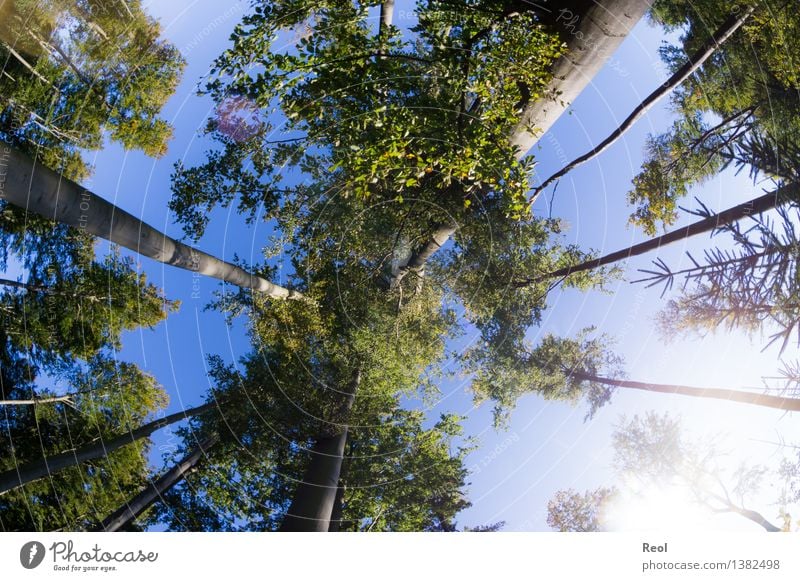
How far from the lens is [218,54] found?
4578mm

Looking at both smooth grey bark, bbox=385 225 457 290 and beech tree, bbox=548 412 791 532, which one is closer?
beech tree, bbox=548 412 791 532

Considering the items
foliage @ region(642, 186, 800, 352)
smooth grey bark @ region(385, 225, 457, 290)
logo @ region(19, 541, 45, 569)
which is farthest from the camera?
smooth grey bark @ region(385, 225, 457, 290)

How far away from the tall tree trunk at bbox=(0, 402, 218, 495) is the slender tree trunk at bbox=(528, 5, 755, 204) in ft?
16.4

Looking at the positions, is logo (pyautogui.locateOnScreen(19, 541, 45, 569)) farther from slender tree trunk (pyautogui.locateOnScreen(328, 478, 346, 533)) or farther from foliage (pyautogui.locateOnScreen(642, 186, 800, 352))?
foliage (pyautogui.locateOnScreen(642, 186, 800, 352))

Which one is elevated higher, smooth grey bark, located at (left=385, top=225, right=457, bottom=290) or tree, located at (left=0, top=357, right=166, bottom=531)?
smooth grey bark, located at (left=385, top=225, right=457, bottom=290)

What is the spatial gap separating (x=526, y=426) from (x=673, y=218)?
304 centimetres

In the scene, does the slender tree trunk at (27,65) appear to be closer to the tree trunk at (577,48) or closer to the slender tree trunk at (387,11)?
the slender tree trunk at (387,11)

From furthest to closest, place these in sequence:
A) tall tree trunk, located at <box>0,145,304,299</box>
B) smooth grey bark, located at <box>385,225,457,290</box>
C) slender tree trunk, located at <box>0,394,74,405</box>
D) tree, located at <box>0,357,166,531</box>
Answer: smooth grey bark, located at <box>385,225,457,290</box>
slender tree trunk, located at <box>0,394,74,405</box>
tree, located at <box>0,357,166,531</box>
tall tree trunk, located at <box>0,145,304,299</box>

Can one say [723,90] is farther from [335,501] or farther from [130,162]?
[130,162]

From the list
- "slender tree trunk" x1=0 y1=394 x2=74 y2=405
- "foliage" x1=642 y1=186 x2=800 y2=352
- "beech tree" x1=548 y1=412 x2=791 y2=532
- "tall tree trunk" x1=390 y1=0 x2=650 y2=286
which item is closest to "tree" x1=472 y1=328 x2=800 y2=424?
"beech tree" x1=548 y1=412 x2=791 y2=532

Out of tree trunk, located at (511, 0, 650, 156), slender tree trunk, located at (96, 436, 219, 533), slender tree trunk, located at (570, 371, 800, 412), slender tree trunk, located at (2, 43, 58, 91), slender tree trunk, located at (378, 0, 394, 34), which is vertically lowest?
slender tree trunk, located at (96, 436, 219, 533)

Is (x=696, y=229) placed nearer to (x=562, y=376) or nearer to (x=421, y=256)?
(x=562, y=376)

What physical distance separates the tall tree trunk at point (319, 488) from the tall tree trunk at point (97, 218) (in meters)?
1.93

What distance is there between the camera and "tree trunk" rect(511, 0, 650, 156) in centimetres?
393
